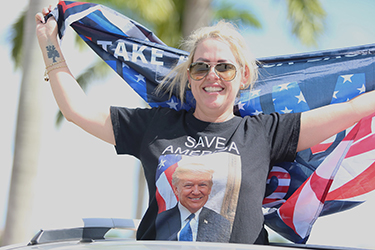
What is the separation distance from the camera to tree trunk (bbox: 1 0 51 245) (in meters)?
4.85

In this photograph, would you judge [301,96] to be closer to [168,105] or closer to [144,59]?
[168,105]

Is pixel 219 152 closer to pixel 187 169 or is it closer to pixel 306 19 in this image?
pixel 187 169

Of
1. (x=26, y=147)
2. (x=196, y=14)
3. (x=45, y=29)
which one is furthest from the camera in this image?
(x=196, y=14)

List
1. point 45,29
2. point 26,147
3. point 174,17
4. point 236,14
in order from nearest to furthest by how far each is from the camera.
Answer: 1. point 45,29
2. point 26,147
3. point 174,17
4. point 236,14

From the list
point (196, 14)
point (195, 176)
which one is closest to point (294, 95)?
point (195, 176)

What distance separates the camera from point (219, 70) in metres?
2.46

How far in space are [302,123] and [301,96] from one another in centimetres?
55

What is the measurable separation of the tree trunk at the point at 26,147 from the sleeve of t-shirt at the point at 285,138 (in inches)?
135

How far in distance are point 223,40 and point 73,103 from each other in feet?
3.28

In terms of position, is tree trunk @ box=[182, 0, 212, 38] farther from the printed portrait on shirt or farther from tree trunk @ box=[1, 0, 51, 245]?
the printed portrait on shirt

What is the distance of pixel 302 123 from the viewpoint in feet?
7.72

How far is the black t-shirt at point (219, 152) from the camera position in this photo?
2.20 m

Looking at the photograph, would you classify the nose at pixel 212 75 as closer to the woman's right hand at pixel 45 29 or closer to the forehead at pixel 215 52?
the forehead at pixel 215 52

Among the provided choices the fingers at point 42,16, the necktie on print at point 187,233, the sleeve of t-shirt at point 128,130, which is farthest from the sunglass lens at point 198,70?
the fingers at point 42,16
